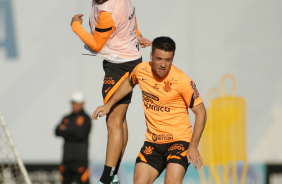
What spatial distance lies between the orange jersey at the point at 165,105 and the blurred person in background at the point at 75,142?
3667 mm

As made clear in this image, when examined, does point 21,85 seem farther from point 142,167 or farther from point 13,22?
point 142,167

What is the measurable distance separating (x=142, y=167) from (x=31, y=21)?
5288 mm

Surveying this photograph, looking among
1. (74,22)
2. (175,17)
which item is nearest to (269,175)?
(175,17)

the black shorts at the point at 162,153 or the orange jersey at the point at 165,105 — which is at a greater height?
the orange jersey at the point at 165,105

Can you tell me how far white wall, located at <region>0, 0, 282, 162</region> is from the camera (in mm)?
11008

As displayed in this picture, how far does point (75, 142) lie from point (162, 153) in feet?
13.3

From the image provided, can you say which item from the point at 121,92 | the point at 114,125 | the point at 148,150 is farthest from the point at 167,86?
the point at 114,125

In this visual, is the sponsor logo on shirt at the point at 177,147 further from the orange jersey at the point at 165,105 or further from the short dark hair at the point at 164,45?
the short dark hair at the point at 164,45

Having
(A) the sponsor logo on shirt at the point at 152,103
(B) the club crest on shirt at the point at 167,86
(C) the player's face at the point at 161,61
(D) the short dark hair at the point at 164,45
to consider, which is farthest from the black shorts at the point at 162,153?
(D) the short dark hair at the point at 164,45

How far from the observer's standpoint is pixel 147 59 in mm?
10945

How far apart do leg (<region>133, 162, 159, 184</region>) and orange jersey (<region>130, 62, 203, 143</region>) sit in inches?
10.2

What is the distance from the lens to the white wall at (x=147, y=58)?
11.0m

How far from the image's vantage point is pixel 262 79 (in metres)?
11.1

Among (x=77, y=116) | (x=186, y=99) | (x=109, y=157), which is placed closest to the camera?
(x=186, y=99)
